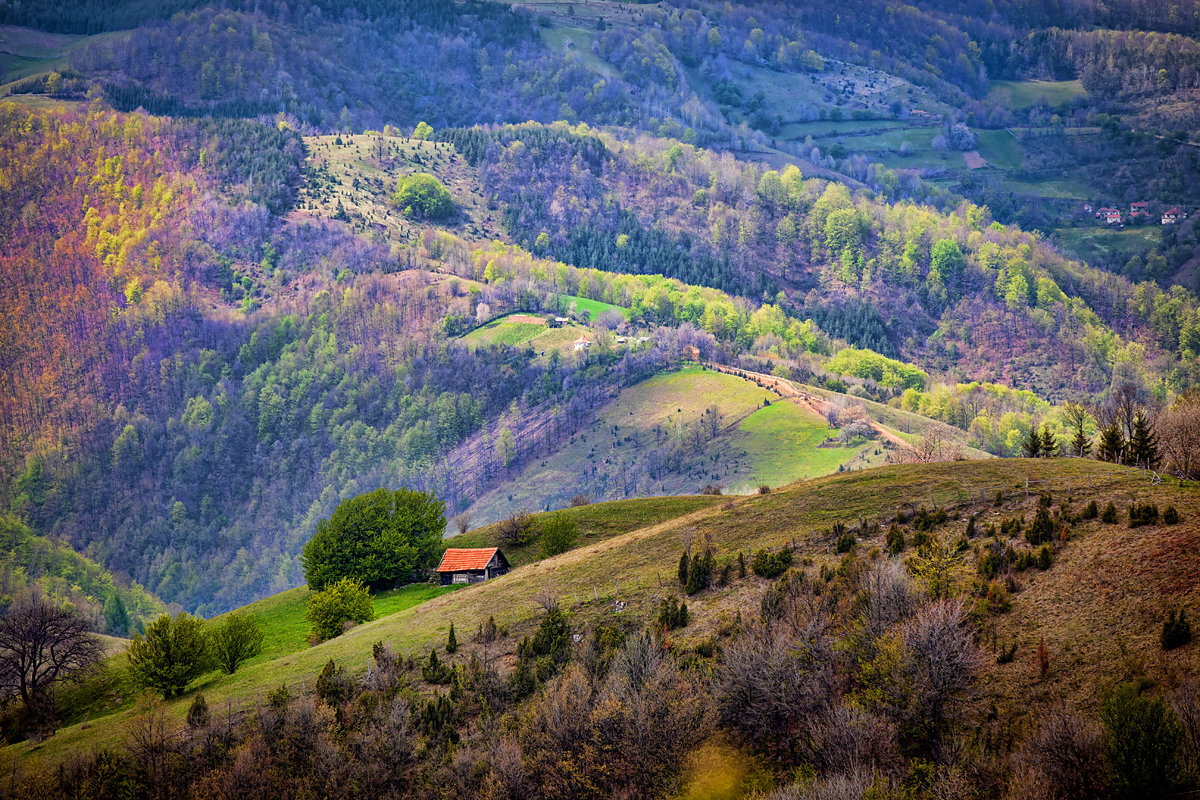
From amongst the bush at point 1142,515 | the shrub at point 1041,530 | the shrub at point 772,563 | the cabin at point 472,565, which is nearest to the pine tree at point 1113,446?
the shrub at point 1041,530

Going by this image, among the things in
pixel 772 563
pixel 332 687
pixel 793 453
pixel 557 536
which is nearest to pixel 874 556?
pixel 772 563

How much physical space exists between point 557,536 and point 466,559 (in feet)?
32.1

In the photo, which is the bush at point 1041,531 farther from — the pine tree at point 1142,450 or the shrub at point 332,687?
the shrub at point 332,687

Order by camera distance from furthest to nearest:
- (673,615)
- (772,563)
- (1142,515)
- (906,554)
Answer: (772,563)
(673,615)
(906,554)
(1142,515)

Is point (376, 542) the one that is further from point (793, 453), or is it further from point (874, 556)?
point (793, 453)

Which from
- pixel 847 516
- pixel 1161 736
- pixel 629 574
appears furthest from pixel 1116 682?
pixel 629 574

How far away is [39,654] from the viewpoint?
8494 centimetres

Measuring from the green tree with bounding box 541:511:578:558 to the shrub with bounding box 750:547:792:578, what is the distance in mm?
31948

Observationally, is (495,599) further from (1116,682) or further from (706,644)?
(1116,682)

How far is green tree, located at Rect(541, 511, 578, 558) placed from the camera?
101750 millimetres

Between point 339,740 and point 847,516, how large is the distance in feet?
143

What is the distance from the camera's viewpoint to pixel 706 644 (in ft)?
212

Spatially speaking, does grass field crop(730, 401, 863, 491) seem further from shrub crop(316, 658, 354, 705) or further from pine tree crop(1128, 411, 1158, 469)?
shrub crop(316, 658, 354, 705)

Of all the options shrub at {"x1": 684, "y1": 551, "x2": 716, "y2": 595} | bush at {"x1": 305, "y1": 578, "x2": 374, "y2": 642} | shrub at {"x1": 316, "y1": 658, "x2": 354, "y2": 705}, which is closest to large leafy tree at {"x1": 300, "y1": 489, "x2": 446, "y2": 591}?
bush at {"x1": 305, "y1": 578, "x2": 374, "y2": 642}
